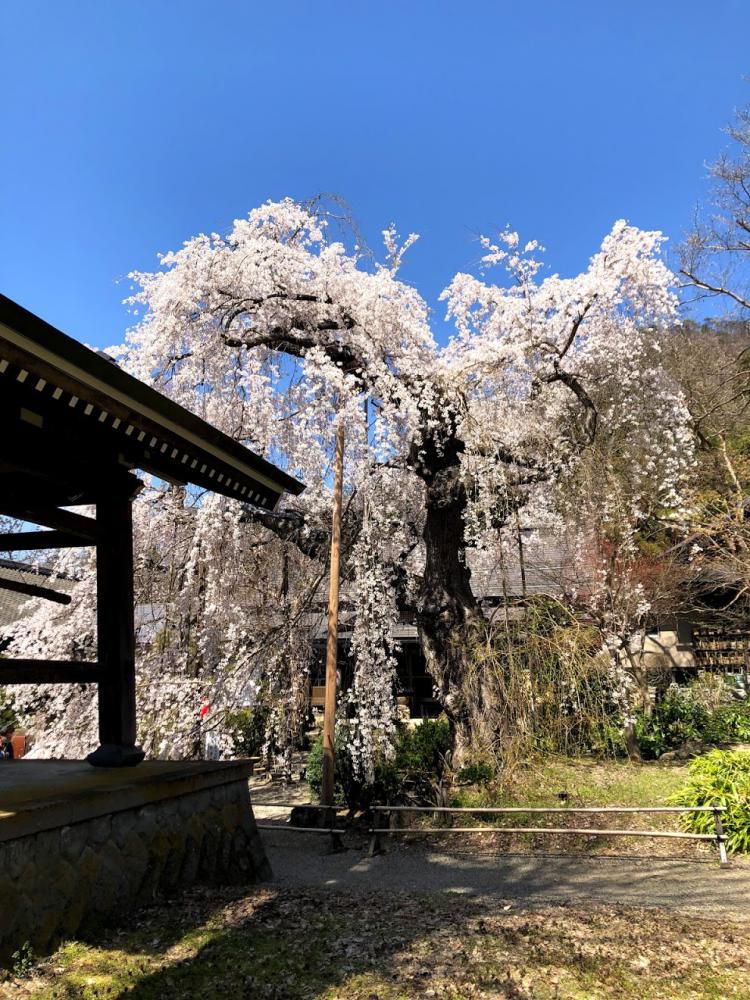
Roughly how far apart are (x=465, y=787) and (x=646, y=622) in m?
5.95

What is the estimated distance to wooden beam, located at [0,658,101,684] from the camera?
3.73 m

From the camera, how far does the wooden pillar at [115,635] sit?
4.56 m

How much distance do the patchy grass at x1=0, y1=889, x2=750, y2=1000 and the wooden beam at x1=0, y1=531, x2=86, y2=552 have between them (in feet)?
9.19

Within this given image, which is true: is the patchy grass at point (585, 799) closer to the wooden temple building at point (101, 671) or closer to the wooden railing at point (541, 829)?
the wooden railing at point (541, 829)

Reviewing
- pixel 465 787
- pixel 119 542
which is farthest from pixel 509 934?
pixel 465 787

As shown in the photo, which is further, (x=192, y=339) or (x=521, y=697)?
(x=192, y=339)

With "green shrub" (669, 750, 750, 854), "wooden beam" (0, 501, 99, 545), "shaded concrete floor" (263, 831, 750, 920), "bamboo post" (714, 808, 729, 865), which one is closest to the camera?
"wooden beam" (0, 501, 99, 545)

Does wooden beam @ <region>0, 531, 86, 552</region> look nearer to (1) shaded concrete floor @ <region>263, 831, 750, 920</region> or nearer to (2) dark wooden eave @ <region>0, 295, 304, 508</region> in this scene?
(2) dark wooden eave @ <region>0, 295, 304, 508</region>

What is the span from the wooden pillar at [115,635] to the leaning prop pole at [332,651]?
3706 millimetres

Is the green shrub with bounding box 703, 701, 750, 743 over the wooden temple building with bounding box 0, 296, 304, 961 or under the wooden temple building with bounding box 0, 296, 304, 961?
under

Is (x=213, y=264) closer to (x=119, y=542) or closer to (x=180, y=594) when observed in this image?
(x=180, y=594)

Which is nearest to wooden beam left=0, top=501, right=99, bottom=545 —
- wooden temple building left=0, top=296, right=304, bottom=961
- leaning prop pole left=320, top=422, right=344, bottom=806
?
wooden temple building left=0, top=296, right=304, bottom=961

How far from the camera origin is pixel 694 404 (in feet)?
53.4

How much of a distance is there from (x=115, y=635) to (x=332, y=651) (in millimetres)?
4043
